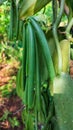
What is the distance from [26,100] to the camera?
0.59m

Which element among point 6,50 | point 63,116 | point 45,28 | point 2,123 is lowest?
point 2,123

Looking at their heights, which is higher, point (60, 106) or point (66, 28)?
point (66, 28)

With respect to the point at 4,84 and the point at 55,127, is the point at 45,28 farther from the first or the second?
the point at 4,84

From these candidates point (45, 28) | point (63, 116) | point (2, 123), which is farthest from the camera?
point (2, 123)

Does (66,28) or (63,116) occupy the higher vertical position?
(66,28)

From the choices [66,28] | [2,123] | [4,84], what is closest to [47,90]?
[66,28]

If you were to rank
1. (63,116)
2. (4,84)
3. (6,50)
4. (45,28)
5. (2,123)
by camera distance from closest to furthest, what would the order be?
1. (63,116)
2. (45,28)
3. (2,123)
4. (4,84)
5. (6,50)

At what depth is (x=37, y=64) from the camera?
57cm

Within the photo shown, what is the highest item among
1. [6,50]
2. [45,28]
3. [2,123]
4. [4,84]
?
[45,28]

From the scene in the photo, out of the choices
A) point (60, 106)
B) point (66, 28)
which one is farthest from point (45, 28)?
point (60, 106)

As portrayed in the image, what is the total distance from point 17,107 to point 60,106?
1919 millimetres

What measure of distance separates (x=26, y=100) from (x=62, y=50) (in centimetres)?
11

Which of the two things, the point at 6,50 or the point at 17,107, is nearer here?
the point at 17,107

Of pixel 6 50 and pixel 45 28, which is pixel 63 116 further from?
pixel 6 50
